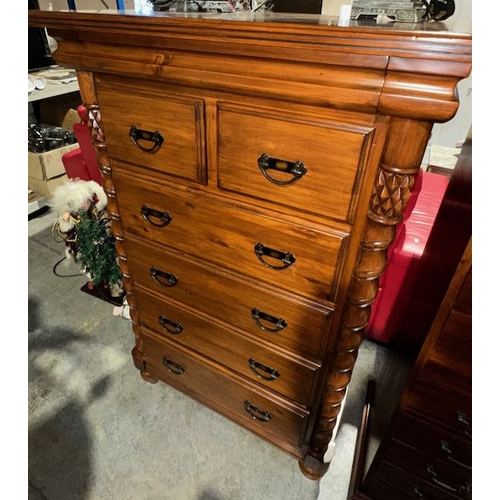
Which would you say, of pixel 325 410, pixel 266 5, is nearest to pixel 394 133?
pixel 325 410

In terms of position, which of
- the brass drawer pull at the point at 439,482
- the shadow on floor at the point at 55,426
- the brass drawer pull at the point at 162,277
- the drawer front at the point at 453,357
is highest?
the drawer front at the point at 453,357

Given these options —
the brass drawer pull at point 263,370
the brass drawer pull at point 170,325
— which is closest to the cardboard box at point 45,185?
the brass drawer pull at point 170,325

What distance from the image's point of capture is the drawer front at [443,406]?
76 centimetres

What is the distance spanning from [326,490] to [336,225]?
38.8 inches

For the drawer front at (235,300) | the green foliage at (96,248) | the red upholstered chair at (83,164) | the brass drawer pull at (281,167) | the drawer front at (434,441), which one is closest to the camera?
the brass drawer pull at (281,167)

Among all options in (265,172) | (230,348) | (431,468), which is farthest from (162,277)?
(431,468)

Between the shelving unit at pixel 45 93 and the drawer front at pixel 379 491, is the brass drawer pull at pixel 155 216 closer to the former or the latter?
the drawer front at pixel 379 491

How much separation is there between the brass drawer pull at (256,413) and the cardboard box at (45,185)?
1962 millimetres

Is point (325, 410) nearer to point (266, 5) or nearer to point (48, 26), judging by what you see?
point (48, 26)

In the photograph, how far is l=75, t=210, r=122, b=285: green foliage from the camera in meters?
1.67

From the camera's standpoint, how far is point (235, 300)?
1.00m

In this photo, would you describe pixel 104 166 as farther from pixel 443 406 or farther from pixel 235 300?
pixel 443 406
